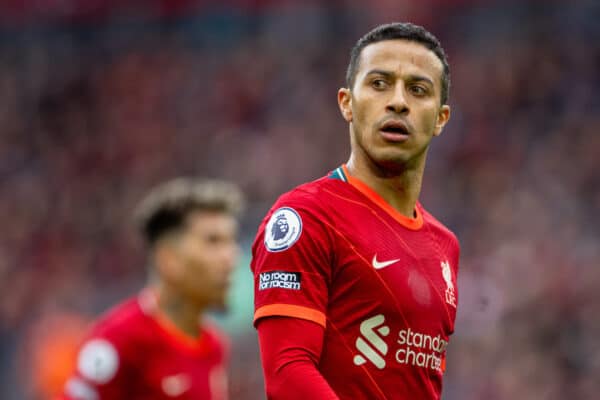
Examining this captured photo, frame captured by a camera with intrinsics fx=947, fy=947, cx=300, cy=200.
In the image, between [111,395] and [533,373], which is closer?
[111,395]

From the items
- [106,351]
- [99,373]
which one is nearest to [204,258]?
[106,351]

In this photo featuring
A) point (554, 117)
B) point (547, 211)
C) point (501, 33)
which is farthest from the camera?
point (501, 33)

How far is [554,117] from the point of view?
11.6 metres

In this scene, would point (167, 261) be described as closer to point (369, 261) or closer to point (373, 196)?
point (373, 196)

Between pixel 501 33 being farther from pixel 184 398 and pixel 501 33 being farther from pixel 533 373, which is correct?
pixel 184 398

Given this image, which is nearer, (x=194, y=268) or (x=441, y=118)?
(x=441, y=118)

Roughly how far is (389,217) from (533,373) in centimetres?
682

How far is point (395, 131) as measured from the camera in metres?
3.10

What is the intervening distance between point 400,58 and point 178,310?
10.5 feet

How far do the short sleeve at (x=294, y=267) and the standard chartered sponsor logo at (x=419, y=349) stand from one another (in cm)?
30

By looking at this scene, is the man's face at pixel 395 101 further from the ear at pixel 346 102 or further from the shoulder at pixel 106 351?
the shoulder at pixel 106 351

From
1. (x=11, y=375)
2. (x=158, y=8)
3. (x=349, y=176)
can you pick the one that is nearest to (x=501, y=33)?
(x=158, y=8)

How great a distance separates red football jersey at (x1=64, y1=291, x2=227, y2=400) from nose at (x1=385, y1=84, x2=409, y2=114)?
283 centimetres

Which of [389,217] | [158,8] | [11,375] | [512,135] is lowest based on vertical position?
[389,217]
